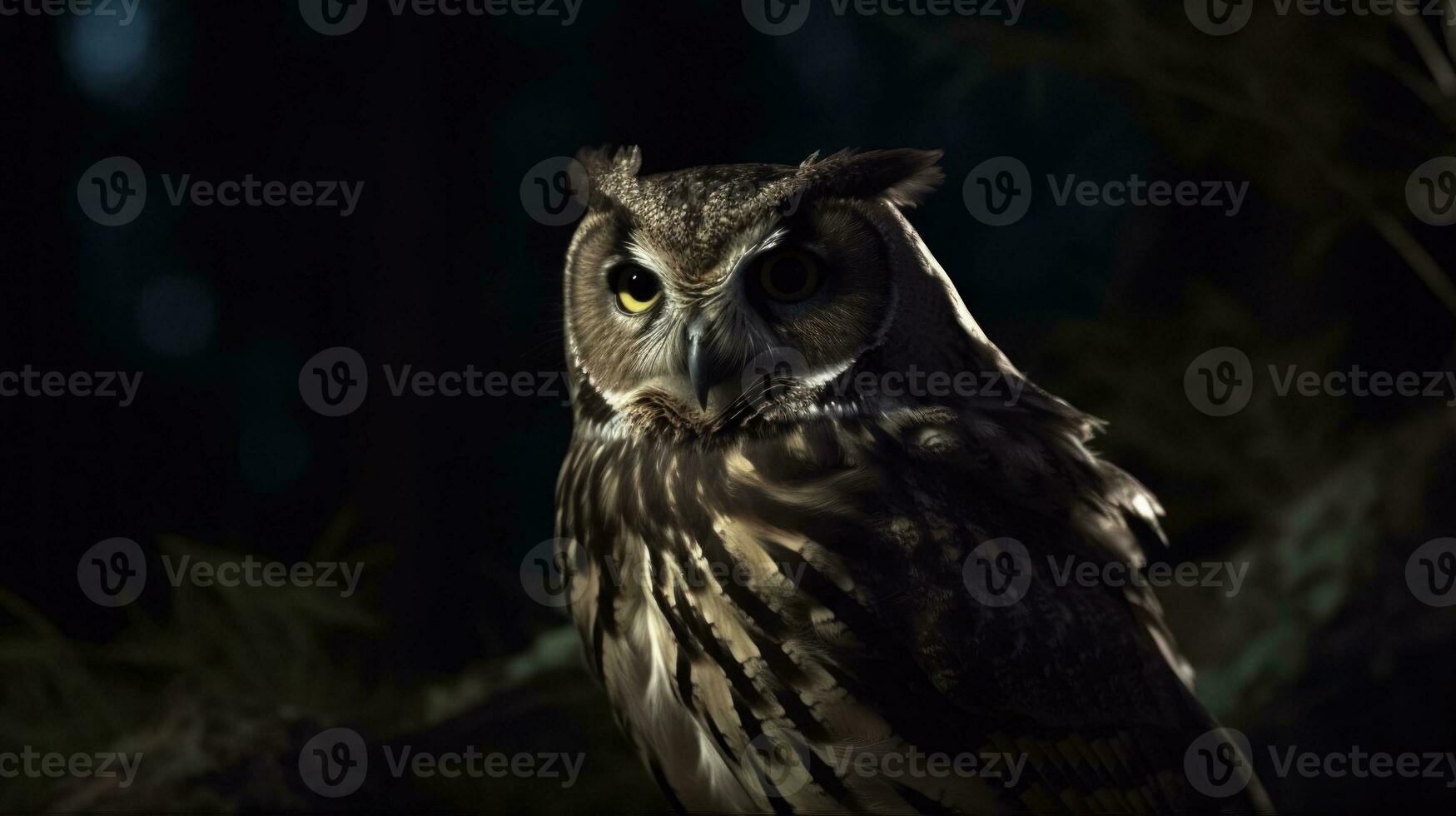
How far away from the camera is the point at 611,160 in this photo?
1.36 meters

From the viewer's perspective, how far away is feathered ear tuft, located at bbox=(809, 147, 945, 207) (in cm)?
117

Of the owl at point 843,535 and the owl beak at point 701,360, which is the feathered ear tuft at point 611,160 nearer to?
the owl at point 843,535

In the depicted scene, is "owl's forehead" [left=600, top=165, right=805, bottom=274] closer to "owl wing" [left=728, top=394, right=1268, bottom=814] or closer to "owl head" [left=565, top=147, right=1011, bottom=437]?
"owl head" [left=565, top=147, right=1011, bottom=437]

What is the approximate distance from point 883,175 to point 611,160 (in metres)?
0.36

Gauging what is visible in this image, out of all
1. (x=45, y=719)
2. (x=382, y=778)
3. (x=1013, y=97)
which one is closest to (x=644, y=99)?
(x=1013, y=97)

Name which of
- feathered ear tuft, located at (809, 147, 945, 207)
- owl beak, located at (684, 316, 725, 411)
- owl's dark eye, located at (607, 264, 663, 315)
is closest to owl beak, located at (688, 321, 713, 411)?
owl beak, located at (684, 316, 725, 411)

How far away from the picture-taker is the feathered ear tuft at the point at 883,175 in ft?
3.85

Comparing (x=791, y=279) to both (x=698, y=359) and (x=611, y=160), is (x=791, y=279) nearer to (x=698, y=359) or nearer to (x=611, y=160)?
(x=698, y=359)

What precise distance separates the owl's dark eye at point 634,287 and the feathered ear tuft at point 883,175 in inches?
9.6

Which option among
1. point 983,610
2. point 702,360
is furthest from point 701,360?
point 983,610

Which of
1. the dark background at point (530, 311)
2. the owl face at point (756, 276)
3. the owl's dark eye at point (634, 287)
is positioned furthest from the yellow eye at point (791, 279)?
the dark background at point (530, 311)

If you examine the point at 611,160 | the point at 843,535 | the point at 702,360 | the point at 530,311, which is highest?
the point at 530,311

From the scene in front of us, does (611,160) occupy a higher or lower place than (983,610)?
higher

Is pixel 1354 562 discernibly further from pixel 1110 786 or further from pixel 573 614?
pixel 573 614
